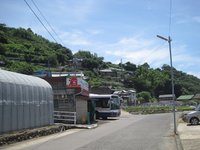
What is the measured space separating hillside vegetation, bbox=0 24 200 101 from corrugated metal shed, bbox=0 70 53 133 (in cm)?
A: 5138

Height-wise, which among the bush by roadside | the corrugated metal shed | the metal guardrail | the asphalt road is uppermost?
the corrugated metal shed

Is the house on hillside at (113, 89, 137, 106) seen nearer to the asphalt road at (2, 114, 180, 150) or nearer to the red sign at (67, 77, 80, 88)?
the red sign at (67, 77, 80, 88)

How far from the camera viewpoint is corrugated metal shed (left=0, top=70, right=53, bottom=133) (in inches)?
938

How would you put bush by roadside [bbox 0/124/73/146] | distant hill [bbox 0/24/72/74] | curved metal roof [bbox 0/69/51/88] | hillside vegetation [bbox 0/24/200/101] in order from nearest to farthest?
bush by roadside [bbox 0/124/73/146]
curved metal roof [bbox 0/69/51/88]
distant hill [bbox 0/24/72/74]
hillside vegetation [bbox 0/24/200/101]

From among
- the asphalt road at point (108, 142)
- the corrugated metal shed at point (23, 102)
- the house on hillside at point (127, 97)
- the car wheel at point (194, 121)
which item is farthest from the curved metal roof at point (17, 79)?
the house on hillside at point (127, 97)

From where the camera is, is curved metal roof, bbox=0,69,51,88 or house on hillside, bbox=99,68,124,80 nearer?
curved metal roof, bbox=0,69,51,88

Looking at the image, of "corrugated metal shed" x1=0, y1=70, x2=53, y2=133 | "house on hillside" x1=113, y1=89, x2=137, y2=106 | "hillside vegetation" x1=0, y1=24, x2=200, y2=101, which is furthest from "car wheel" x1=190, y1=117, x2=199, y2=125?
"house on hillside" x1=113, y1=89, x2=137, y2=106

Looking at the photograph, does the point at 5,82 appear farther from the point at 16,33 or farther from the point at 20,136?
the point at 16,33

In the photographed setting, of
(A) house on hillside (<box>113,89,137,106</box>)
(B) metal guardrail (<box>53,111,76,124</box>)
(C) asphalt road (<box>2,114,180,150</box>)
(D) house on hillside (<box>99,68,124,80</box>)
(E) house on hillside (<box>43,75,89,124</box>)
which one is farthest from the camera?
(D) house on hillside (<box>99,68,124,80</box>)

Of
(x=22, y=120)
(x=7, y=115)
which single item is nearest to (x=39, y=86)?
(x=22, y=120)

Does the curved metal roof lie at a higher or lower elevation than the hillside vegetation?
lower

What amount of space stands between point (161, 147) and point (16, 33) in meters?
120

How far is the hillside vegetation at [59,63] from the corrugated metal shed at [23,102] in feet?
169

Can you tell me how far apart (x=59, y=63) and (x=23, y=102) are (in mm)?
97610
